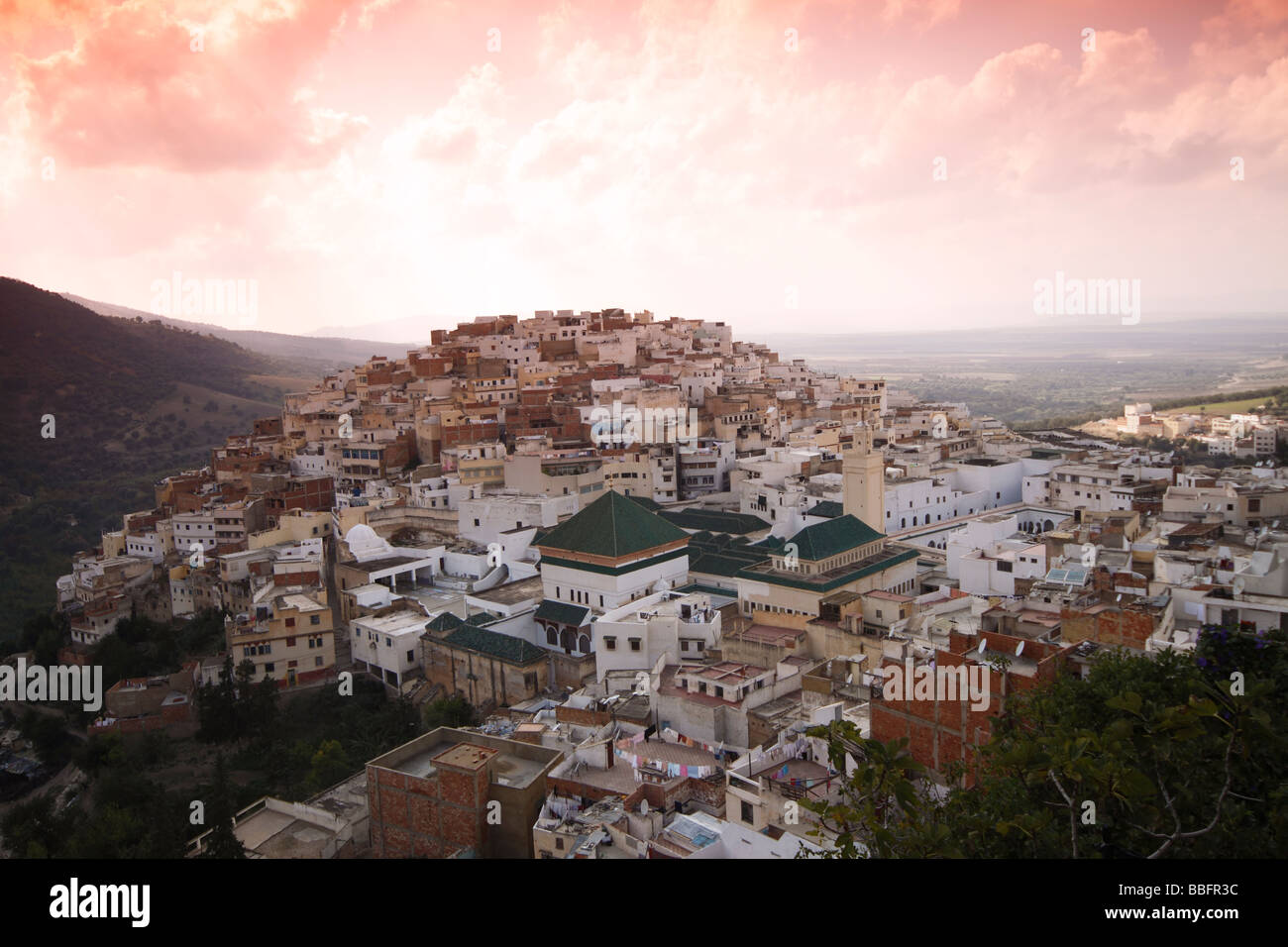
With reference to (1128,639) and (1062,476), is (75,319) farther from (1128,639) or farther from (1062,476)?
(1128,639)

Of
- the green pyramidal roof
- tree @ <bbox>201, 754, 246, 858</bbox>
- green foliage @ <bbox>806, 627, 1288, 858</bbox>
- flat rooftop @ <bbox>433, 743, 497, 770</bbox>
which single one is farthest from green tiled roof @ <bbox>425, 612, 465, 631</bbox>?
green foliage @ <bbox>806, 627, 1288, 858</bbox>

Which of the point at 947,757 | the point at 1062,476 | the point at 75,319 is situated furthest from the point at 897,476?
the point at 75,319

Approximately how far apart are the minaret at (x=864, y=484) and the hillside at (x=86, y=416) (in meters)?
20.1

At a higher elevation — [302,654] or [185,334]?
[185,334]

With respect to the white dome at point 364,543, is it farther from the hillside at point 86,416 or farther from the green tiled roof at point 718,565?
the hillside at point 86,416

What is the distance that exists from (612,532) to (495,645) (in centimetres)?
254

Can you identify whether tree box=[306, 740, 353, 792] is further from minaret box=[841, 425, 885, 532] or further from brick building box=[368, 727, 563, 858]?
minaret box=[841, 425, 885, 532]

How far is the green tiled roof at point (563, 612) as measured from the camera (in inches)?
580

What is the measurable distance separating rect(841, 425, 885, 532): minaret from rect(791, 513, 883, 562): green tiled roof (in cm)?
262

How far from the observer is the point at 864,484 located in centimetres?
1778

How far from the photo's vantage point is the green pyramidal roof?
15180 mm
